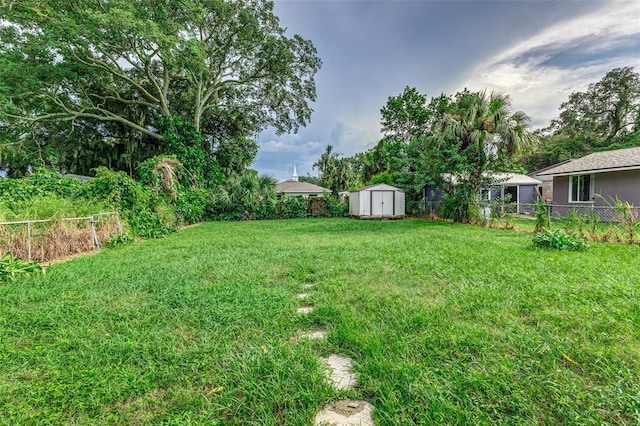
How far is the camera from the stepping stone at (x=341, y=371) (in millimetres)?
1648

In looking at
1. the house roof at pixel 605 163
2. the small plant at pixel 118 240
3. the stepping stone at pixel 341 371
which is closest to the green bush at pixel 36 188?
the small plant at pixel 118 240

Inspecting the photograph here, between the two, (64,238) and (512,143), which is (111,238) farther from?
(512,143)

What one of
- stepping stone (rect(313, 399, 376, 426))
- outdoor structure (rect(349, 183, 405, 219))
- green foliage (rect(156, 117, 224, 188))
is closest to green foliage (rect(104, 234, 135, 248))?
stepping stone (rect(313, 399, 376, 426))

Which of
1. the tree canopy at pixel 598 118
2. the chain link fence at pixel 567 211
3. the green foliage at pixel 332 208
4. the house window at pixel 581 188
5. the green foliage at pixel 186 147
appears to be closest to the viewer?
the chain link fence at pixel 567 211

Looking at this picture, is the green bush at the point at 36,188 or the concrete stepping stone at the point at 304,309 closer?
the concrete stepping stone at the point at 304,309

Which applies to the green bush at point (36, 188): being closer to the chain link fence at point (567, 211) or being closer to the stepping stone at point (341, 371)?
the stepping stone at point (341, 371)

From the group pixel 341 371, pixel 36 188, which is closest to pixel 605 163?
pixel 341 371

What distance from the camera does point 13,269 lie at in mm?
3787

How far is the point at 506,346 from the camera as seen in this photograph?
192cm

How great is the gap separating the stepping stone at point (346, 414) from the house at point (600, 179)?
38.7 ft

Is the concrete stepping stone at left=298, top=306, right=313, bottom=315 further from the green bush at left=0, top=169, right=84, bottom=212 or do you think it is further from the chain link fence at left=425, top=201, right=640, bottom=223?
the chain link fence at left=425, top=201, right=640, bottom=223

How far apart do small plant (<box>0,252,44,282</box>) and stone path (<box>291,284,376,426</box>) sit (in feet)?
15.2

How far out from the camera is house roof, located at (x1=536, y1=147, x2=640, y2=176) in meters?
9.83

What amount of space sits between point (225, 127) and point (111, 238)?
49.2 ft
